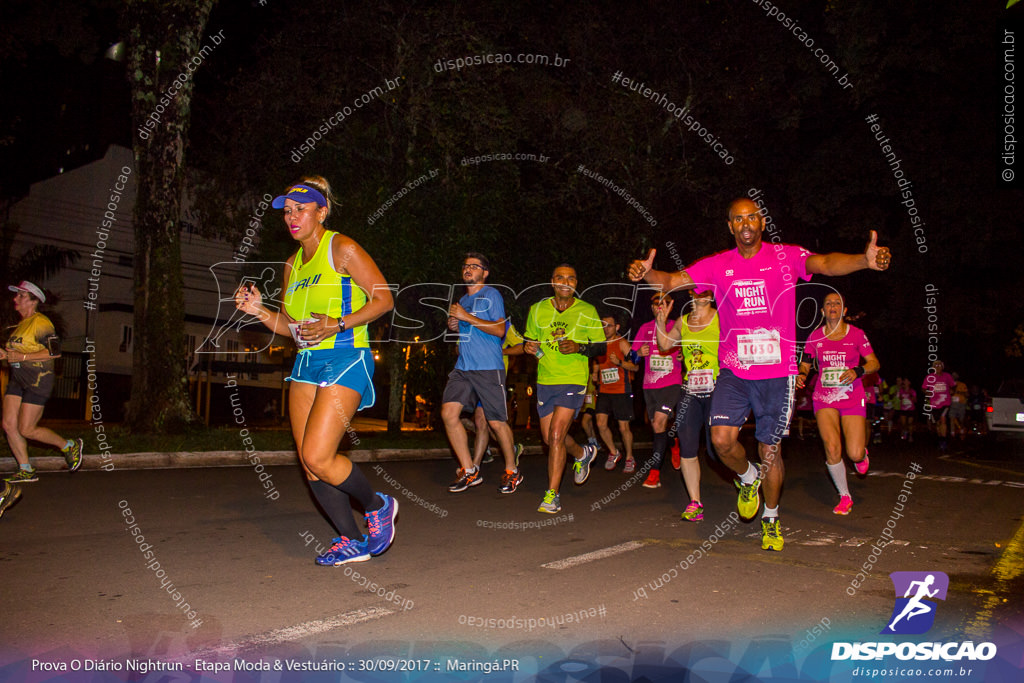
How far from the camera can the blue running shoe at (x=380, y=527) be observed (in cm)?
539

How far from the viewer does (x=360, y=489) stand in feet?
17.0

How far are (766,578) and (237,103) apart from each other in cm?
1404

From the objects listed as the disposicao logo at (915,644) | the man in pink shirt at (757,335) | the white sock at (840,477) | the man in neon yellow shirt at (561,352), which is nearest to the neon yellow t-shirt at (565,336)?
the man in neon yellow shirt at (561,352)

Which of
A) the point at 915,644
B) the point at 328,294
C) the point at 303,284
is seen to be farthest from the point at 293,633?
the point at 915,644

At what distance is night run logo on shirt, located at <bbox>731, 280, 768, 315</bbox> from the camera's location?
601 cm

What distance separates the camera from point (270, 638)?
12.8 ft

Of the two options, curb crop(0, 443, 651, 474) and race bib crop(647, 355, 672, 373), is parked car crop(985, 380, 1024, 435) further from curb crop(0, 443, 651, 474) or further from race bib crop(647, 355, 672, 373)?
race bib crop(647, 355, 672, 373)

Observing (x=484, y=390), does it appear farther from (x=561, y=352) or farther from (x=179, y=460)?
(x=179, y=460)

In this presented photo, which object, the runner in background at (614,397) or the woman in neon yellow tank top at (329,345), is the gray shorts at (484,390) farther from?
the runner in background at (614,397)

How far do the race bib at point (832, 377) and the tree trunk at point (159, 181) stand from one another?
1012 cm

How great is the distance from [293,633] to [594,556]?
2.42 metres

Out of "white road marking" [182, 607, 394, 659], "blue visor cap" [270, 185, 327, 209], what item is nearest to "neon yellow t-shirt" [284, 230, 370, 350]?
"blue visor cap" [270, 185, 327, 209]

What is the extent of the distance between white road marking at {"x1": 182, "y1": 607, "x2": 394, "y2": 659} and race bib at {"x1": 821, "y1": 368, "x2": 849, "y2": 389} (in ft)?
19.1

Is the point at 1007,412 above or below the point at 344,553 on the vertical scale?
below
